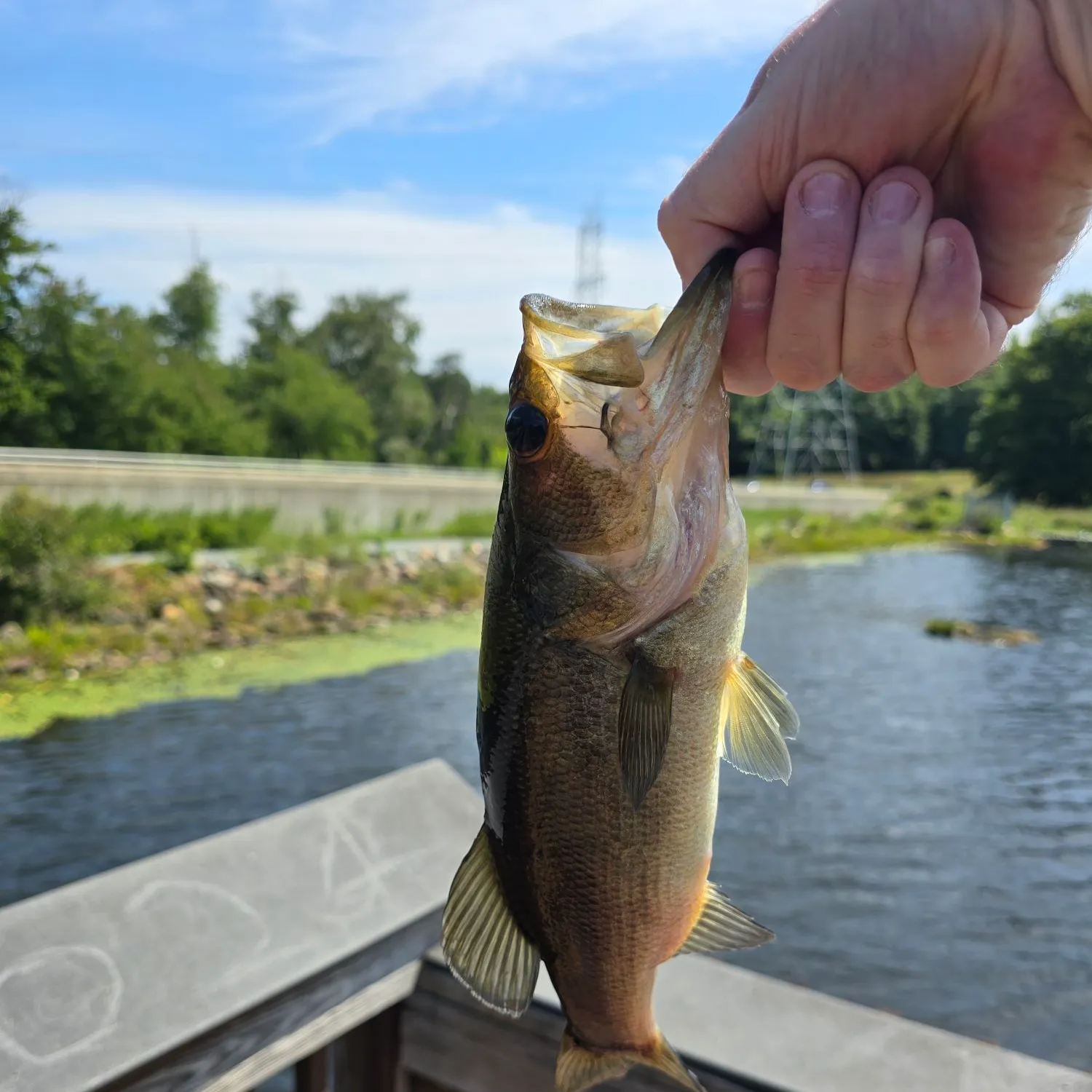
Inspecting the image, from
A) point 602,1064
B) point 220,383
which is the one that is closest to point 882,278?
point 602,1064

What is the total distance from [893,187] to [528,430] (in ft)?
1.91

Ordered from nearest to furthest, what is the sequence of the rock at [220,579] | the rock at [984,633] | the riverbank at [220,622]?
1. the riverbank at [220,622]
2. the rock at [220,579]
3. the rock at [984,633]

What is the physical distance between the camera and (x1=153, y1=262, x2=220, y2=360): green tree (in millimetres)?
37625

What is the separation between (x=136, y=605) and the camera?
15.0 metres

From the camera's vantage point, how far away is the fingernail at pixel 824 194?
130cm

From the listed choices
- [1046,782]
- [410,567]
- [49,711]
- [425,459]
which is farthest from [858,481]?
[49,711]

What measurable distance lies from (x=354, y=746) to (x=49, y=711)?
377 cm

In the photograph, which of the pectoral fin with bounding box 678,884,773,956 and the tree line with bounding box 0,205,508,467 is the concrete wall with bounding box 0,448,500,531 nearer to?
the tree line with bounding box 0,205,508,467

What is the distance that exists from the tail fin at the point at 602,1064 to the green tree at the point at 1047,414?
44341 millimetres

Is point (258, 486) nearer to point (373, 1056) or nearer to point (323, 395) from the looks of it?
point (323, 395)

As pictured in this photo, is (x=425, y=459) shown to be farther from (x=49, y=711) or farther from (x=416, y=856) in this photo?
(x=416, y=856)

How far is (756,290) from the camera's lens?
142cm

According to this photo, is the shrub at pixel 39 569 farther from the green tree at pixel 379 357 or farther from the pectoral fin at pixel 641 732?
the green tree at pixel 379 357

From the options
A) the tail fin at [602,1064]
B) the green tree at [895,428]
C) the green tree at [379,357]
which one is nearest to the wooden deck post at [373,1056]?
the tail fin at [602,1064]
